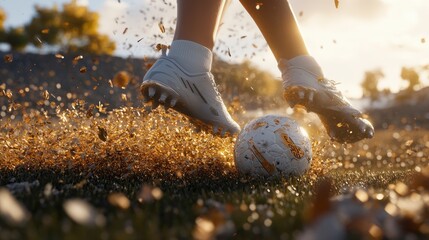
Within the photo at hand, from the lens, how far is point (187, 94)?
453 cm

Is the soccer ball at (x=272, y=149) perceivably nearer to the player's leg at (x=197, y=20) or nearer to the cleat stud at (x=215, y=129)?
the cleat stud at (x=215, y=129)

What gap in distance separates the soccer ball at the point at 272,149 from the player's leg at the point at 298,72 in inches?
18.4

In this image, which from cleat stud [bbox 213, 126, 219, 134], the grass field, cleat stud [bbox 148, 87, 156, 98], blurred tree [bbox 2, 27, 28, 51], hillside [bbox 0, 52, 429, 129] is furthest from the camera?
blurred tree [bbox 2, 27, 28, 51]

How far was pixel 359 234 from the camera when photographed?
1.80 metres

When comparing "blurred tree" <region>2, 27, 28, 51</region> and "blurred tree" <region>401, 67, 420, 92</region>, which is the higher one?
"blurred tree" <region>401, 67, 420, 92</region>

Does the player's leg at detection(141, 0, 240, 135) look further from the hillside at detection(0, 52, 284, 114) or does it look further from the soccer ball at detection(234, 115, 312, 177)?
the hillside at detection(0, 52, 284, 114)

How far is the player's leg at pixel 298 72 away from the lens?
498cm

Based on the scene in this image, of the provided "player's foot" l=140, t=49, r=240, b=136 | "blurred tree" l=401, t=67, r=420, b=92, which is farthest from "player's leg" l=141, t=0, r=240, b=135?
"blurred tree" l=401, t=67, r=420, b=92

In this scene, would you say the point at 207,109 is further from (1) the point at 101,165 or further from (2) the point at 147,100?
(1) the point at 101,165

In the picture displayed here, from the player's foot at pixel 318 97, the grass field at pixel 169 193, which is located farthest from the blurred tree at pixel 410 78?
the player's foot at pixel 318 97

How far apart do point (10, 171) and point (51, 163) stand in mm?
409

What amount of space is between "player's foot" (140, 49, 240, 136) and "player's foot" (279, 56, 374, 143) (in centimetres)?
64

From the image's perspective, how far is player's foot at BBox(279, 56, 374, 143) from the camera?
4.95 m

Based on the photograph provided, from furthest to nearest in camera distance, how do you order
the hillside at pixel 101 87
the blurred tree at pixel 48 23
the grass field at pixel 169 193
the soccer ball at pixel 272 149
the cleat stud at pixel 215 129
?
1. the blurred tree at pixel 48 23
2. the hillside at pixel 101 87
3. the cleat stud at pixel 215 129
4. the soccer ball at pixel 272 149
5. the grass field at pixel 169 193
